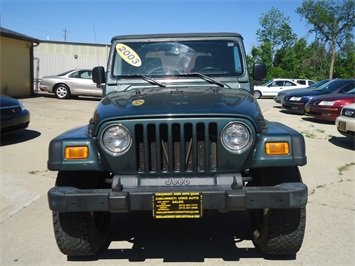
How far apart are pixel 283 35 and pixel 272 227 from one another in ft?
144

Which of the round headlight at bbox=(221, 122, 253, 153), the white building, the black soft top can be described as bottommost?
the round headlight at bbox=(221, 122, 253, 153)

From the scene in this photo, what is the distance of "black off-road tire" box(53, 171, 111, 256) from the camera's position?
3059 millimetres

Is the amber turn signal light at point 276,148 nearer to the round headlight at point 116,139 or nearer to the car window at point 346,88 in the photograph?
the round headlight at point 116,139

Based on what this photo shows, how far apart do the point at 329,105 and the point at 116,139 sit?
9649 mm

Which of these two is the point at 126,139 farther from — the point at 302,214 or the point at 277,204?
the point at 302,214

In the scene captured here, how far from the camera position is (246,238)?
3715mm

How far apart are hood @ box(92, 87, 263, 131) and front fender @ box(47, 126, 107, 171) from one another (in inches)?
7.9

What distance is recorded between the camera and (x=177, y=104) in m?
3.00

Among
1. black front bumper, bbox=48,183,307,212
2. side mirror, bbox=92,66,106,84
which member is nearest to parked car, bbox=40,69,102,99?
side mirror, bbox=92,66,106,84

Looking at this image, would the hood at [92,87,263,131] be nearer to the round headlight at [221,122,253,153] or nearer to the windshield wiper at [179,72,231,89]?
the round headlight at [221,122,253,153]

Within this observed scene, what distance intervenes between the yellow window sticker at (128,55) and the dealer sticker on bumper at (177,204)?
190 cm

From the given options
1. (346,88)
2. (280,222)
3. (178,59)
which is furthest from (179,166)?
(346,88)

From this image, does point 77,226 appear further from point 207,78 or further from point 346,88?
→ point 346,88

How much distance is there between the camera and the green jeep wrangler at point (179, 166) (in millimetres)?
2729
